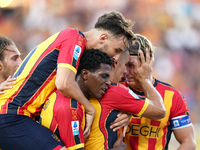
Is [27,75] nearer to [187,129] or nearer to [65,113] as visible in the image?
[65,113]

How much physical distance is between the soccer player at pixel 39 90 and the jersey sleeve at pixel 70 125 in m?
0.09

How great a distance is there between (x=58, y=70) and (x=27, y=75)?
1.15ft

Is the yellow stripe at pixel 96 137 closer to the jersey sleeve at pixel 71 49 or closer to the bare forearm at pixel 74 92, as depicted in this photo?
the bare forearm at pixel 74 92

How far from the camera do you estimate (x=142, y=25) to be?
889 cm

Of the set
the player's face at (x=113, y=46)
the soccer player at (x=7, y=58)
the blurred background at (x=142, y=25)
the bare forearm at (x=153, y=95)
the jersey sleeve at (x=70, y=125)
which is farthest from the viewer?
the blurred background at (x=142, y=25)

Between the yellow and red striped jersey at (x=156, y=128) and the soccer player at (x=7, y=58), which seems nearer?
the yellow and red striped jersey at (x=156, y=128)

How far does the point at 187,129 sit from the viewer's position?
10.00 ft

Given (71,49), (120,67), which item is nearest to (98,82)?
(71,49)

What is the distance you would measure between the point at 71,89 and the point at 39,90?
0.39m

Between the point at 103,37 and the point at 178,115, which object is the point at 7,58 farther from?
the point at 178,115

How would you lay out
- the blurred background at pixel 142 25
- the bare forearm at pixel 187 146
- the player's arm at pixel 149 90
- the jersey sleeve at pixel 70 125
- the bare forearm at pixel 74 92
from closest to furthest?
1. the jersey sleeve at pixel 70 125
2. the bare forearm at pixel 74 92
3. the player's arm at pixel 149 90
4. the bare forearm at pixel 187 146
5. the blurred background at pixel 142 25

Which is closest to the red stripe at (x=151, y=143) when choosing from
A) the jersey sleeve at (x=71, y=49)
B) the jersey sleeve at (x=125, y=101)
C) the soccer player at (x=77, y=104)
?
the jersey sleeve at (x=125, y=101)

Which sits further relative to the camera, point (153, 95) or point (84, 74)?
point (153, 95)

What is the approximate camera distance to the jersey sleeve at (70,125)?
2.07 m
